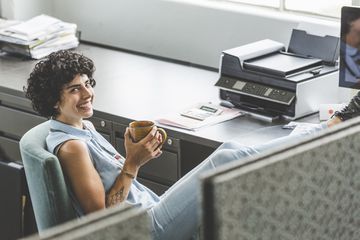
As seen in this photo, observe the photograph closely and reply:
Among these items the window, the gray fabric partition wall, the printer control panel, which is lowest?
the printer control panel

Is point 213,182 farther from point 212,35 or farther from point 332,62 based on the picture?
point 212,35

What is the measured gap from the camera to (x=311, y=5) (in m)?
3.85

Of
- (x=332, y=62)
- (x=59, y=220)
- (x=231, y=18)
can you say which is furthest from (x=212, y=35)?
(x=59, y=220)

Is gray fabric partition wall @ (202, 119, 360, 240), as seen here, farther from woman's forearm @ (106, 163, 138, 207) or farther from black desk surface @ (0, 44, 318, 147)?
black desk surface @ (0, 44, 318, 147)

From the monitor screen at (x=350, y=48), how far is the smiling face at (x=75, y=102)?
0.97m

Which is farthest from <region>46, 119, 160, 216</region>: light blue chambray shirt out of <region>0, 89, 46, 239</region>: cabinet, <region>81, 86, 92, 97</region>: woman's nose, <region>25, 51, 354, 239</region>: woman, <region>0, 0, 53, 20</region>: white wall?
<region>0, 0, 53, 20</region>: white wall

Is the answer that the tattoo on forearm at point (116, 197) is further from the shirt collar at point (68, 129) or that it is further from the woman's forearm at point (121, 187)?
the shirt collar at point (68, 129)

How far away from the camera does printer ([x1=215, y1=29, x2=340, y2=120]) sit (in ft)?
11.0

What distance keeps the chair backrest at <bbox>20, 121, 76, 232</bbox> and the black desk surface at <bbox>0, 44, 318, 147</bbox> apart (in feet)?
2.39

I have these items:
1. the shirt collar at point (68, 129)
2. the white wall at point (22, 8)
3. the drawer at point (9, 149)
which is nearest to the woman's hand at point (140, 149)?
the shirt collar at point (68, 129)

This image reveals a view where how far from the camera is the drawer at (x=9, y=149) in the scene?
13.0 ft

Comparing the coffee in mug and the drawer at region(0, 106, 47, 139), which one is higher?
the coffee in mug

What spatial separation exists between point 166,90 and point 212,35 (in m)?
0.51

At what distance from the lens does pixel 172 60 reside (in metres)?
4.30
